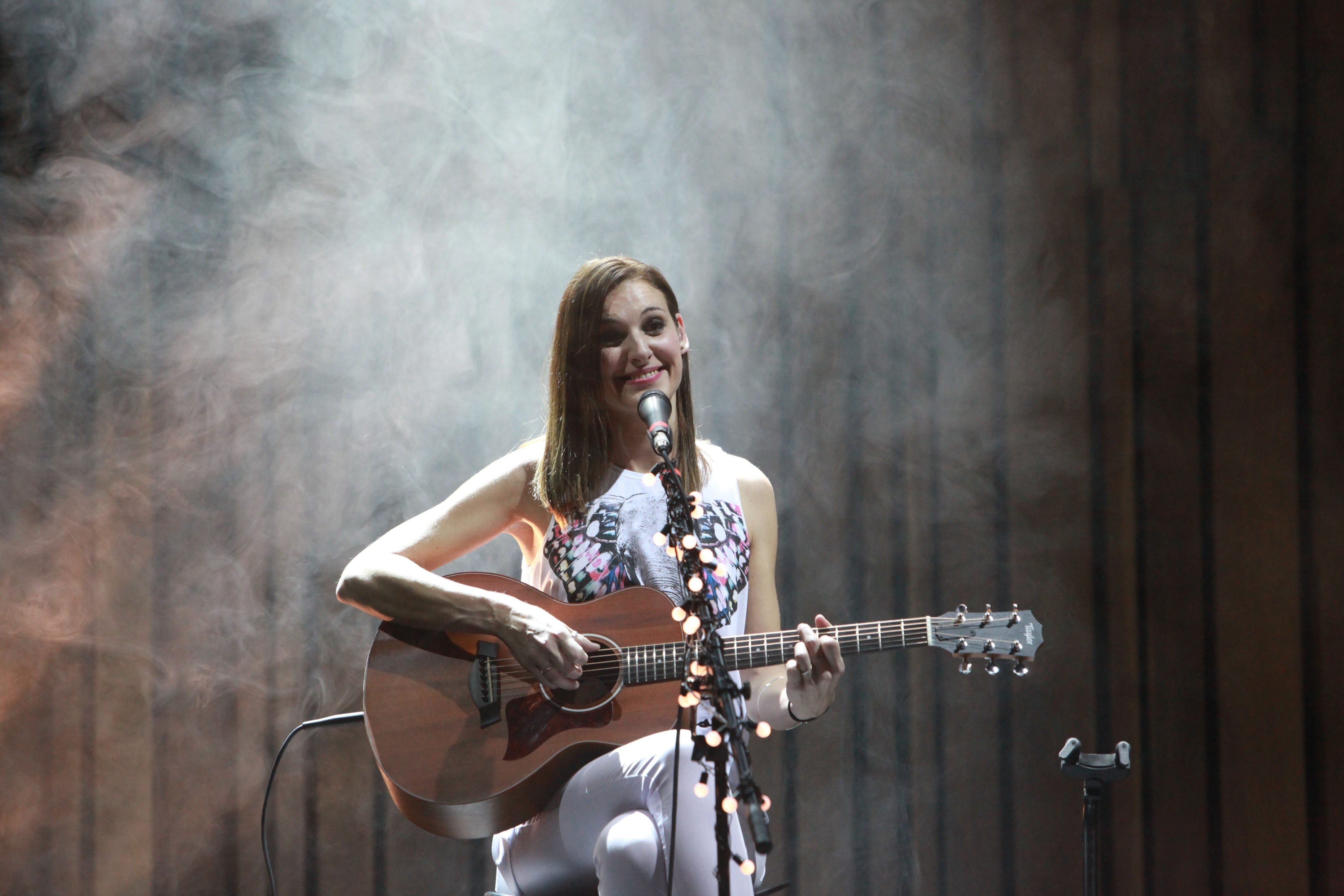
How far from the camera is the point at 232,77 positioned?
2.61 m

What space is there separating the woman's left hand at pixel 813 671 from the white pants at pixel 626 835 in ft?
0.71

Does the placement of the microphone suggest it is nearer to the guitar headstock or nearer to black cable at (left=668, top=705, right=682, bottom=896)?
black cable at (left=668, top=705, right=682, bottom=896)

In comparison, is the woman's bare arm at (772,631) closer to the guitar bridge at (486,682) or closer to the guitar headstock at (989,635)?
the guitar headstock at (989,635)

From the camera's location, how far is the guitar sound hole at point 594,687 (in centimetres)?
179

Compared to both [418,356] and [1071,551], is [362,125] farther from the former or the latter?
[1071,551]

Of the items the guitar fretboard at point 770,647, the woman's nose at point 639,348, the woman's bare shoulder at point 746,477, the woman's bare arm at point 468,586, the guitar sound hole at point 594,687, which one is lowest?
the guitar sound hole at point 594,687

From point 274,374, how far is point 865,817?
6.69ft

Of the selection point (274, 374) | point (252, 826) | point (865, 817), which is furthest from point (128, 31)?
point (865, 817)

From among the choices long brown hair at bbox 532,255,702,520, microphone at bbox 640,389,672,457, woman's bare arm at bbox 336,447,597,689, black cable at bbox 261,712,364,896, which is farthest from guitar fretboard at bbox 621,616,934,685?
black cable at bbox 261,712,364,896

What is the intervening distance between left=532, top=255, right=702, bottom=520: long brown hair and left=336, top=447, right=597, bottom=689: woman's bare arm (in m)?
0.08

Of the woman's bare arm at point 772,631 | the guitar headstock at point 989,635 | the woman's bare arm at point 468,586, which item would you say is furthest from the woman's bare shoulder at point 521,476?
the guitar headstock at point 989,635

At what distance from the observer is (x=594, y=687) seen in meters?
1.80

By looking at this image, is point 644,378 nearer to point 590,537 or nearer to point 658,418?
point 590,537

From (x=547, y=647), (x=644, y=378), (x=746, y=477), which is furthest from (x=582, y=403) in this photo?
(x=547, y=647)
